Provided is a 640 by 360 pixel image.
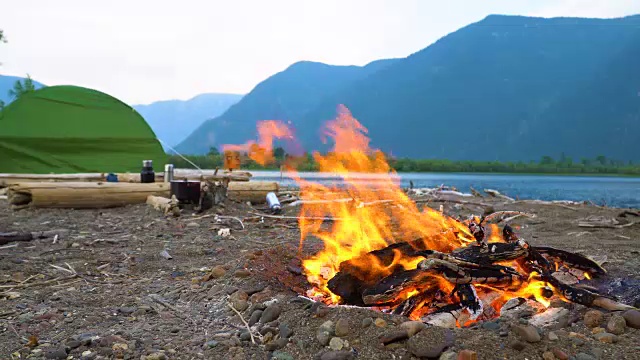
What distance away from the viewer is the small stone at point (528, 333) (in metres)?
2.71

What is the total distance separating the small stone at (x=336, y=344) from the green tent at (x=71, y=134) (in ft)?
44.9

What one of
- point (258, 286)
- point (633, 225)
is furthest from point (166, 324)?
point (633, 225)

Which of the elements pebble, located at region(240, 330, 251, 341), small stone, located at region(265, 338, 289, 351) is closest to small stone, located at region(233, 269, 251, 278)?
pebble, located at region(240, 330, 251, 341)

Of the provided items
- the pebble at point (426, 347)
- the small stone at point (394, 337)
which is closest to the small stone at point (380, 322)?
the small stone at point (394, 337)

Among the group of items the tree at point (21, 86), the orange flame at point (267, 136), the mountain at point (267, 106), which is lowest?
the orange flame at point (267, 136)

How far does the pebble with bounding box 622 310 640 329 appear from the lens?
2.89 meters

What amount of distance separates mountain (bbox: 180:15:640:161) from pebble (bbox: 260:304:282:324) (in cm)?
11395

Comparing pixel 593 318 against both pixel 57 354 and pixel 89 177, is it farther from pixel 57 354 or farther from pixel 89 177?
pixel 89 177

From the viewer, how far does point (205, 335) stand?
10.7 ft

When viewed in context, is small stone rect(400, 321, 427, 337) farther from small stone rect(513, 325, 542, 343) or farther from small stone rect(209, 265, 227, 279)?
small stone rect(209, 265, 227, 279)

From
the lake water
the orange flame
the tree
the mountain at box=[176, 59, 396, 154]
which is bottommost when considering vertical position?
the lake water

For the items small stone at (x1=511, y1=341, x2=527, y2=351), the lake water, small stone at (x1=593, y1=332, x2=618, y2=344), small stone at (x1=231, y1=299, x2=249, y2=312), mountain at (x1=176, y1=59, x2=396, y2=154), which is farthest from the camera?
mountain at (x1=176, y1=59, x2=396, y2=154)

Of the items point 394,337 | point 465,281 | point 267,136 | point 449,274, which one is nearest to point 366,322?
point 394,337

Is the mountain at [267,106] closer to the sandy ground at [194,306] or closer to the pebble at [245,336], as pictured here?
the sandy ground at [194,306]
